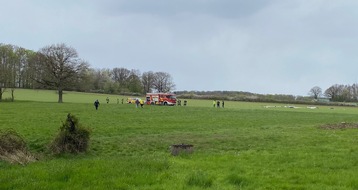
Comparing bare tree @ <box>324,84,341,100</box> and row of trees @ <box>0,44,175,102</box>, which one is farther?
Answer: bare tree @ <box>324,84,341,100</box>

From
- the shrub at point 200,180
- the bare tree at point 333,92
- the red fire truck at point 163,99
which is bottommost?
the shrub at point 200,180

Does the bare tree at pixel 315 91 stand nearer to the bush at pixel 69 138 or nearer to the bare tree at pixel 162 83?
the bare tree at pixel 162 83

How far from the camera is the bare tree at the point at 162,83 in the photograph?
528ft

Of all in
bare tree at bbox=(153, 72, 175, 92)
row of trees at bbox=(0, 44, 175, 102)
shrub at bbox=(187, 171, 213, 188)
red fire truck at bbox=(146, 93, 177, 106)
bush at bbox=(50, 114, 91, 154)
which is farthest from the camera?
bare tree at bbox=(153, 72, 175, 92)

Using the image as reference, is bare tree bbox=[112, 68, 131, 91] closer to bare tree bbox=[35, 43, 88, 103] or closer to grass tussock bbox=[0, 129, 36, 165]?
bare tree bbox=[35, 43, 88, 103]

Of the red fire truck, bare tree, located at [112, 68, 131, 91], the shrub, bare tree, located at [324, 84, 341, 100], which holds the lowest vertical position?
the shrub

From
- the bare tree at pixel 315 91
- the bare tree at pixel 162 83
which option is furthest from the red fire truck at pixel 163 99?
the bare tree at pixel 315 91

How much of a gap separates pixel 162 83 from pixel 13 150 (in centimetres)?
14999

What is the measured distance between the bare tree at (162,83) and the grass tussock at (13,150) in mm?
146415

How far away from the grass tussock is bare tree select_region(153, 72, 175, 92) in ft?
480

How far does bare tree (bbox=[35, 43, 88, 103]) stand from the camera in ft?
263

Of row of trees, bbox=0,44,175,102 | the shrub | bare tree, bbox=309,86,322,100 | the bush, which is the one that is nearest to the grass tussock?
the bush

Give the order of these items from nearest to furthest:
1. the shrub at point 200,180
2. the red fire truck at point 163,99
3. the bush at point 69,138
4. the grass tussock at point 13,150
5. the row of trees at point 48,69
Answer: the shrub at point 200,180
the grass tussock at point 13,150
the bush at point 69,138
the row of trees at point 48,69
the red fire truck at point 163,99

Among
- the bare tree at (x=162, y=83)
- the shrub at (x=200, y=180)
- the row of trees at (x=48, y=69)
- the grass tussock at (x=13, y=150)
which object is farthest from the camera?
the bare tree at (x=162, y=83)
